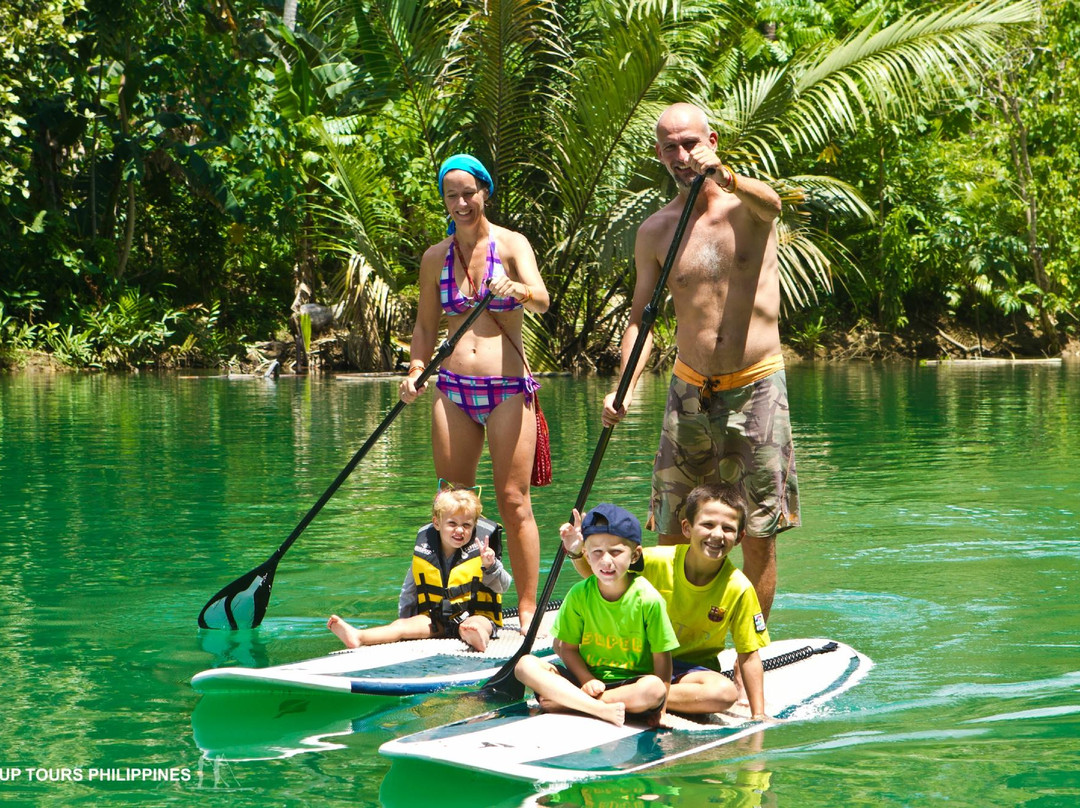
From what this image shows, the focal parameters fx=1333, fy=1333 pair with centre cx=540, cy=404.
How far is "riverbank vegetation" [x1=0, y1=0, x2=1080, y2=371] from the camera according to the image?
20.4 m

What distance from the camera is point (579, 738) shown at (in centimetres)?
390

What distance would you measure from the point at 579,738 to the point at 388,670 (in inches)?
43.5

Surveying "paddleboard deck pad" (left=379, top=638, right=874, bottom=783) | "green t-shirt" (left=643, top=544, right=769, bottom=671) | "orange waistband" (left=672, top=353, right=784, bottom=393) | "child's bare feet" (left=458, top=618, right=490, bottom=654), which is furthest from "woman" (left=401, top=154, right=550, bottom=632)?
"paddleboard deck pad" (left=379, top=638, right=874, bottom=783)

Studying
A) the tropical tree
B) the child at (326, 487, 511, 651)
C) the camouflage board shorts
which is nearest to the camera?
the camouflage board shorts

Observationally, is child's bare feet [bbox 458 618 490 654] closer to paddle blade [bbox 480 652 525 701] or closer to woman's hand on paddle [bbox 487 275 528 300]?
paddle blade [bbox 480 652 525 701]

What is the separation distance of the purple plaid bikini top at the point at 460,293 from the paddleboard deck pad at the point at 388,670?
1.35 meters

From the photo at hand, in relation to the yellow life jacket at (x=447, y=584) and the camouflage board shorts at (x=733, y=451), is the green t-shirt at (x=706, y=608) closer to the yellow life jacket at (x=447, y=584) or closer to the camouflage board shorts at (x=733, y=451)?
the camouflage board shorts at (x=733, y=451)

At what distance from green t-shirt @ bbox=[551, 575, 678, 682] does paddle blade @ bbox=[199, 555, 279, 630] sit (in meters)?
1.78

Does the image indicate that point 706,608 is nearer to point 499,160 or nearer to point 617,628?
point 617,628

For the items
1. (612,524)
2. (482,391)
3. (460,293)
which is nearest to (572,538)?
(612,524)

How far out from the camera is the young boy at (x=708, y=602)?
4285 mm

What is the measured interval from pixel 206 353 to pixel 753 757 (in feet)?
74.9

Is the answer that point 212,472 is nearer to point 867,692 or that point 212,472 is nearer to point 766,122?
point 867,692

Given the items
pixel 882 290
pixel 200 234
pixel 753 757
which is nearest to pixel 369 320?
pixel 200 234
